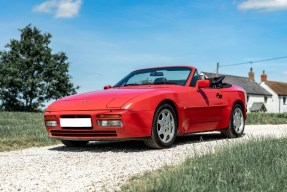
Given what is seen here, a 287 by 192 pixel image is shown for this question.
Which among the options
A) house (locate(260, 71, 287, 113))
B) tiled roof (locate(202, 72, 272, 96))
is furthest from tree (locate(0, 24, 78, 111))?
house (locate(260, 71, 287, 113))

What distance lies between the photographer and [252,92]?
219 ft

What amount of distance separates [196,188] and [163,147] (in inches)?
144

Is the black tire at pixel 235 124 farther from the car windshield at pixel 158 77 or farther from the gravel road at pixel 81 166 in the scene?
the gravel road at pixel 81 166

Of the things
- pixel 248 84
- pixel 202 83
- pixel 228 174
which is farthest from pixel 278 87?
pixel 228 174

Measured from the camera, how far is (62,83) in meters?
49.5

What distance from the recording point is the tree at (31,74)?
48062mm

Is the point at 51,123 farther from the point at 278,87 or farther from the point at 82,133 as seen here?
the point at 278,87

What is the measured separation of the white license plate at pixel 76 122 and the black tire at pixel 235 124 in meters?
3.30

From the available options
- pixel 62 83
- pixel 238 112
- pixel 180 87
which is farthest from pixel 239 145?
pixel 62 83

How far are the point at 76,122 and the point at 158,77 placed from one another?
197cm

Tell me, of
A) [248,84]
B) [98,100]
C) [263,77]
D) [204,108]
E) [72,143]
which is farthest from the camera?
[263,77]

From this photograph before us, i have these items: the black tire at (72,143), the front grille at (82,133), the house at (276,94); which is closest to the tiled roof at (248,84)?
the house at (276,94)

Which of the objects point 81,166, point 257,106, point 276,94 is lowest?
point 257,106

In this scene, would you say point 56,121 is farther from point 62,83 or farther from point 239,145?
point 62,83
